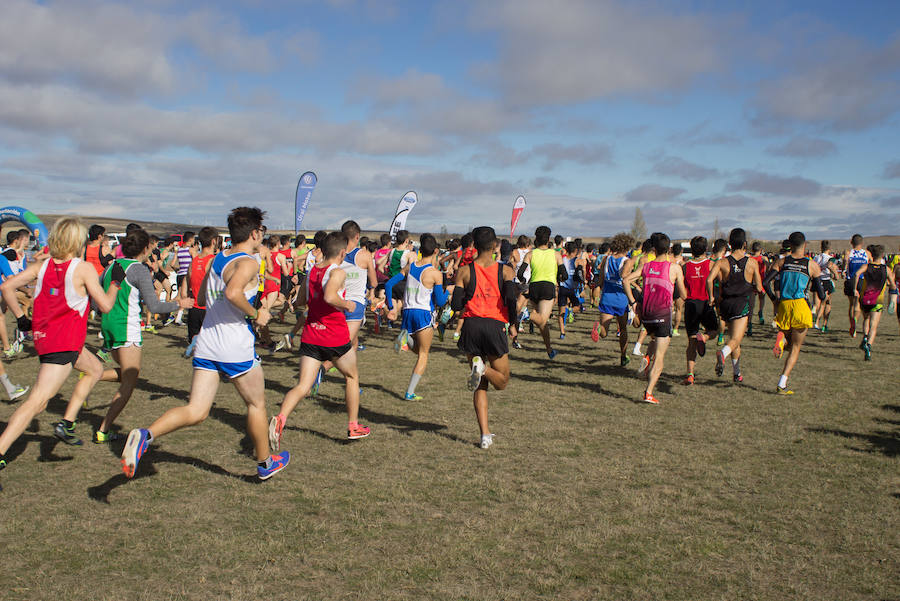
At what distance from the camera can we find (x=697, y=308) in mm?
9164

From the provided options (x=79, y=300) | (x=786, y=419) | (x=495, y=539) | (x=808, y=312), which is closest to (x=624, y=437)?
(x=786, y=419)

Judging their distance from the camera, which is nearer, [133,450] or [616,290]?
[133,450]

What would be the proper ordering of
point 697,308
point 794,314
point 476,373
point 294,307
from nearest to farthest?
point 476,373
point 294,307
point 794,314
point 697,308

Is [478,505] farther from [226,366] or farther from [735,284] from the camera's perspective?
[735,284]

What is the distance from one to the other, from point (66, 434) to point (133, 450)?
7.13 feet

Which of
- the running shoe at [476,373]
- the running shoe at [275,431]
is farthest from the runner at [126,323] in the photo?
the running shoe at [476,373]

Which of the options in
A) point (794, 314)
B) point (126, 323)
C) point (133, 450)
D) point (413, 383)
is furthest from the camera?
point (794, 314)

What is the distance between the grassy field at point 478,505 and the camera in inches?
145

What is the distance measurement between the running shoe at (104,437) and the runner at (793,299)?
27.9ft

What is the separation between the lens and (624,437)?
6.60 m

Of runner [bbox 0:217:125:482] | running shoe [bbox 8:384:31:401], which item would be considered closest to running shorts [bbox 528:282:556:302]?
runner [bbox 0:217:125:482]

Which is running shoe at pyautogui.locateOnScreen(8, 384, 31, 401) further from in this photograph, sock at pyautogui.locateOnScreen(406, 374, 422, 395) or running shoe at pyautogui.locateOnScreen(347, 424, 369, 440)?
sock at pyautogui.locateOnScreen(406, 374, 422, 395)

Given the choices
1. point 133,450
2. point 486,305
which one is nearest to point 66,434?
point 133,450

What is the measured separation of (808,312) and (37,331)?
9335mm
